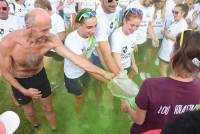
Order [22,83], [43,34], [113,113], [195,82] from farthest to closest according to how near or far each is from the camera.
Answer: [113,113], [22,83], [43,34], [195,82]

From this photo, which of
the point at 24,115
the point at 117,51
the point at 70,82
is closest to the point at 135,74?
the point at 117,51

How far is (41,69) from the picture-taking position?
10.2ft

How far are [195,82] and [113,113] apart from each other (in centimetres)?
177

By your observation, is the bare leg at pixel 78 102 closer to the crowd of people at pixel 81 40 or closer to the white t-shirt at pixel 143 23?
the crowd of people at pixel 81 40

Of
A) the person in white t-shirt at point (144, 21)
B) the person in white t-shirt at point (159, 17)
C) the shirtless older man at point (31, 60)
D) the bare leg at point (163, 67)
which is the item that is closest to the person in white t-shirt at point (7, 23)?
the shirtless older man at point (31, 60)

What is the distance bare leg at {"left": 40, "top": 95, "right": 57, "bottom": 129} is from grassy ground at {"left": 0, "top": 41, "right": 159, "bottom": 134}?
0.16 ft

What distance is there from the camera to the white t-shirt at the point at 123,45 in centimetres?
337

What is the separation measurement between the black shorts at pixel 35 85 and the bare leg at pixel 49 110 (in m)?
0.06

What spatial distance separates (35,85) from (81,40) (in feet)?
1.90

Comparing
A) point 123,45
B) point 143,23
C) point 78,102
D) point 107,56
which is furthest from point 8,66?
point 143,23

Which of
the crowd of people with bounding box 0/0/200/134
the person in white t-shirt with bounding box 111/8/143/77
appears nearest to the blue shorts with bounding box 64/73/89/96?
the crowd of people with bounding box 0/0/200/134

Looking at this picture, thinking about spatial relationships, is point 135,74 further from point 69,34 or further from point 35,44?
point 35,44

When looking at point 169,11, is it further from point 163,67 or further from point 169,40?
point 163,67

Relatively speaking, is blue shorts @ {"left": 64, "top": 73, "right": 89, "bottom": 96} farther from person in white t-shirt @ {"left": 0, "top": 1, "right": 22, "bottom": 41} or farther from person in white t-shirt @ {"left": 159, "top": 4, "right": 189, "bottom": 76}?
person in white t-shirt @ {"left": 159, "top": 4, "right": 189, "bottom": 76}
